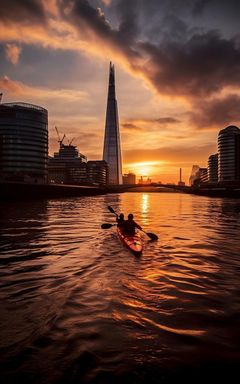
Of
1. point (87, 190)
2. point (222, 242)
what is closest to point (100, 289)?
point (222, 242)

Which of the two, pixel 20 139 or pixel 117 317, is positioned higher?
pixel 20 139

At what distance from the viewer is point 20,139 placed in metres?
172

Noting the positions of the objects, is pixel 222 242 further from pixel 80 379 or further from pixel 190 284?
pixel 80 379

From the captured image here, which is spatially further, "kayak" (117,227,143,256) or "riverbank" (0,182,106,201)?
"riverbank" (0,182,106,201)

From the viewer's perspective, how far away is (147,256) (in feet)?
46.4

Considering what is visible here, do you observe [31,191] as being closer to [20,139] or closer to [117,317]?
[117,317]

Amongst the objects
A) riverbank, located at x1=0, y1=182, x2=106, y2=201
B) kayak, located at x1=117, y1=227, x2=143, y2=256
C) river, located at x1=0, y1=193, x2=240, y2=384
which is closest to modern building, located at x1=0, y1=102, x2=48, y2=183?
riverbank, located at x1=0, y1=182, x2=106, y2=201

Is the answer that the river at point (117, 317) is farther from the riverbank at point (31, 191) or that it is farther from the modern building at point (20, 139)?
the modern building at point (20, 139)

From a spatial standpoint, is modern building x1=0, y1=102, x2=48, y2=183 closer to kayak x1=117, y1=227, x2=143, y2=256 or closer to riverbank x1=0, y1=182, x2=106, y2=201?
riverbank x1=0, y1=182, x2=106, y2=201

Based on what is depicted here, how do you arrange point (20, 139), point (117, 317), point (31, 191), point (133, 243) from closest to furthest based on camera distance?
point (117, 317) → point (133, 243) → point (31, 191) → point (20, 139)

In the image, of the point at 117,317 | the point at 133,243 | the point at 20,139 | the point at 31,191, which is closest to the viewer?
the point at 117,317

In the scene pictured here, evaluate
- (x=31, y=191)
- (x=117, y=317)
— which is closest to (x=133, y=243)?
(x=117, y=317)

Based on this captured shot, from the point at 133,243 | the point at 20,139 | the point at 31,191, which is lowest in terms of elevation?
the point at 133,243

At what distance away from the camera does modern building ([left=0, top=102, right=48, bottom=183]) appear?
172 meters
